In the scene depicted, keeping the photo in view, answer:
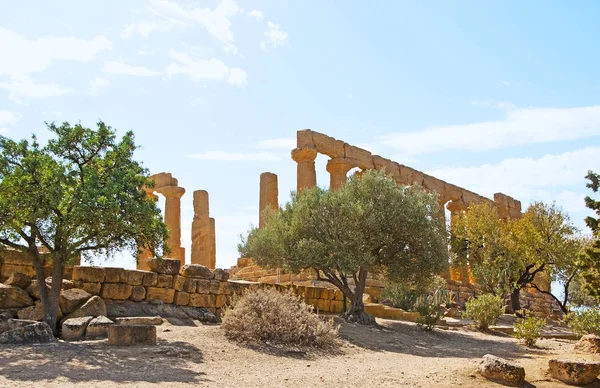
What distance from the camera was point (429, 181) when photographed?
36.1 m

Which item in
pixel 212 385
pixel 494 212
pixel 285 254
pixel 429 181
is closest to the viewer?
pixel 212 385

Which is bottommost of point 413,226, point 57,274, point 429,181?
point 57,274

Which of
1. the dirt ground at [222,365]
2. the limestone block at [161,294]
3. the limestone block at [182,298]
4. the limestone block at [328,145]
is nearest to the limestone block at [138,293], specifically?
the limestone block at [161,294]

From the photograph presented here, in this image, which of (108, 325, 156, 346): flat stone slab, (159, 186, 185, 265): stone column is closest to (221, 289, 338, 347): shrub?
(108, 325, 156, 346): flat stone slab

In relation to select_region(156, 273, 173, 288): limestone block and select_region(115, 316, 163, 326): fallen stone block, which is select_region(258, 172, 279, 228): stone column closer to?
select_region(156, 273, 173, 288): limestone block

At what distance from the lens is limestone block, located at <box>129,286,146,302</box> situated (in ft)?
50.8

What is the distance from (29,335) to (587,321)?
1473 centimetres

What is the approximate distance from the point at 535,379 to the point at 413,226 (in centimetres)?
871

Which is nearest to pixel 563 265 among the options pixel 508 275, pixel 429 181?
pixel 508 275

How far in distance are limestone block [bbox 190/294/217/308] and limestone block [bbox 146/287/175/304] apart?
73 centimetres

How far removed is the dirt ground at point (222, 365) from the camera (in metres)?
9.18

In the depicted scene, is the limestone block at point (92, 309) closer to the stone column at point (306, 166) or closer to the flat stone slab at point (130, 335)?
the flat stone slab at point (130, 335)

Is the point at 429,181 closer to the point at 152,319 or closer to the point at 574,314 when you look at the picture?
the point at 574,314

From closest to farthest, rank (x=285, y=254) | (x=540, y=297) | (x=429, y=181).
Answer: (x=285, y=254), (x=429, y=181), (x=540, y=297)
